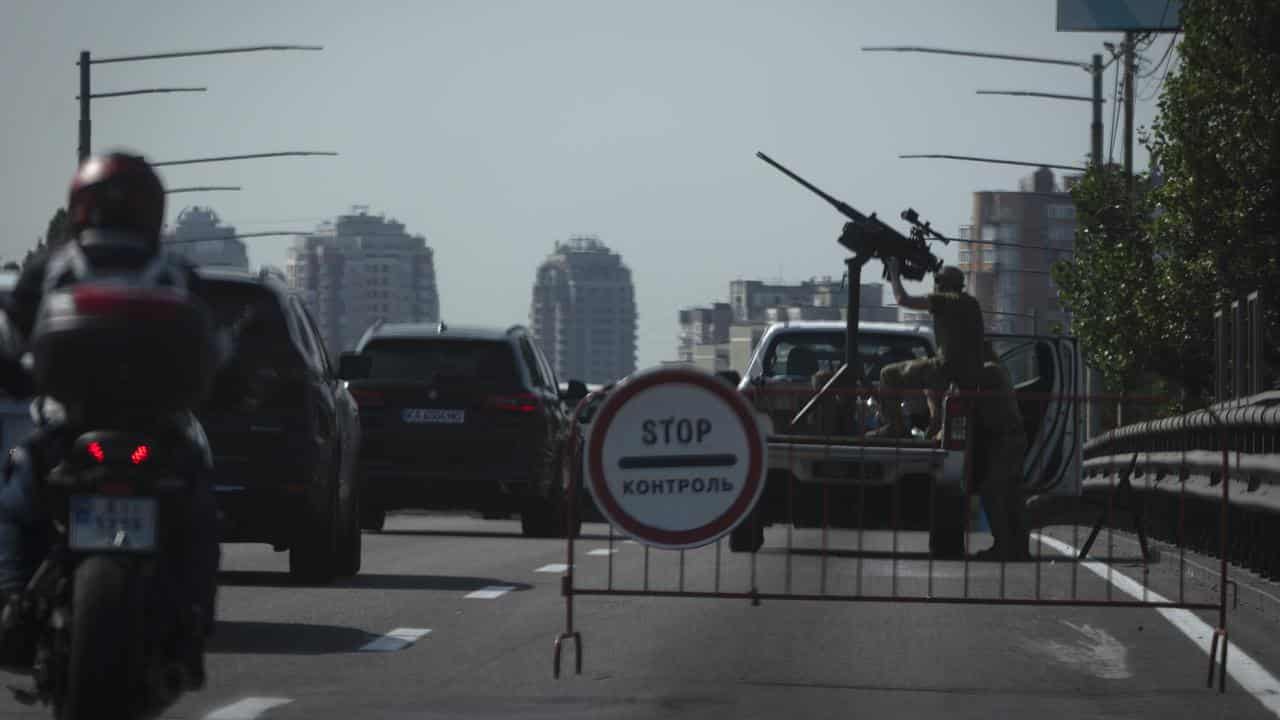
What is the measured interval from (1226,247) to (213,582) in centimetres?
3185

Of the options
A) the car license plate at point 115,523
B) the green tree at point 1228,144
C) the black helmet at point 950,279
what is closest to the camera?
the car license plate at point 115,523

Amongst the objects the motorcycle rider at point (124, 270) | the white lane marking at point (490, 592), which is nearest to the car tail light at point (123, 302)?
the motorcycle rider at point (124, 270)

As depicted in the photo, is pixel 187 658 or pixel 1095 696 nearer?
pixel 187 658

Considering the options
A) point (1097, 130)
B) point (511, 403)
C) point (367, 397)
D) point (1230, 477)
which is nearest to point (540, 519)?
point (511, 403)

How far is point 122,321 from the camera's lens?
641 cm

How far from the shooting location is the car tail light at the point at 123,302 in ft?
21.0

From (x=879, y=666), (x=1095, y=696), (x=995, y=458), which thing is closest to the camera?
(x=1095, y=696)

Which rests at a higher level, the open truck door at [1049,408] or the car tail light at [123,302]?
the car tail light at [123,302]

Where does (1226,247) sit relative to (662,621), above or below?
above

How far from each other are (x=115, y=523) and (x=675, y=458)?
4.35 meters

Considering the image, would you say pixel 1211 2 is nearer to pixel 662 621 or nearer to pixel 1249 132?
pixel 1249 132

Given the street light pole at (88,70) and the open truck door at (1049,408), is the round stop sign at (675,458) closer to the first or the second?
the open truck door at (1049,408)

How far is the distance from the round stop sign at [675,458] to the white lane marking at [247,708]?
182 centimetres

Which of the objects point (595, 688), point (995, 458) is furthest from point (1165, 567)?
point (595, 688)
